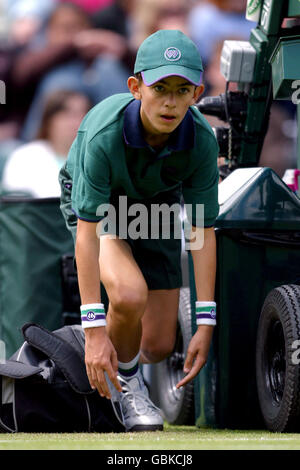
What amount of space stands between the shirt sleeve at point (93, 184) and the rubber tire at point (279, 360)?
0.63 meters

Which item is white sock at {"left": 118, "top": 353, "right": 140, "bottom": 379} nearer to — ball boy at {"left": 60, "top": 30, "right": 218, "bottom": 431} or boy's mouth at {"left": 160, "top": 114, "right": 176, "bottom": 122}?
ball boy at {"left": 60, "top": 30, "right": 218, "bottom": 431}

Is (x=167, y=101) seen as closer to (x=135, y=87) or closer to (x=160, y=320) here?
(x=135, y=87)

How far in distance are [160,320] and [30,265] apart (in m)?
0.87

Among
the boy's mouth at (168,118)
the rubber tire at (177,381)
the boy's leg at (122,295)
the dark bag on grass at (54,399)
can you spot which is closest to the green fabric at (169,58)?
the boy's mouth at (168,118)

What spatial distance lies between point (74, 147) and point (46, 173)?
2989mm

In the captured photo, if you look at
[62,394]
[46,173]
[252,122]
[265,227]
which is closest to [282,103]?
[46,173]

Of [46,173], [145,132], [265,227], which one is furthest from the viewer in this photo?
[46,173]

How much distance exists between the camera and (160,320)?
361 cm

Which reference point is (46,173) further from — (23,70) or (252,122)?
(252,122)

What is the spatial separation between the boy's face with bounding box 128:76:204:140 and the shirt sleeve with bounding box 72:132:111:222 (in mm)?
199

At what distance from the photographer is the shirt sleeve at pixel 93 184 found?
2883 millimetres

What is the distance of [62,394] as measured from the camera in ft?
10.1

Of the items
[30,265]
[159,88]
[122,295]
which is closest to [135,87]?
[159,88]
